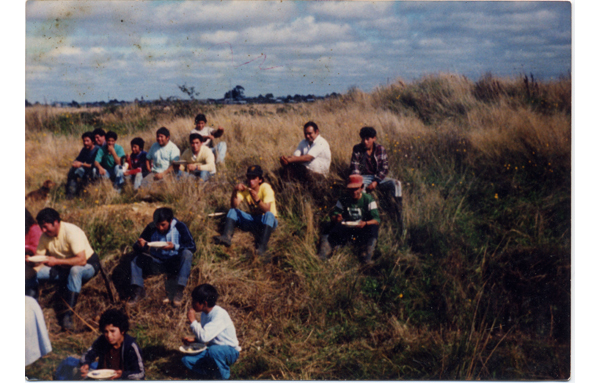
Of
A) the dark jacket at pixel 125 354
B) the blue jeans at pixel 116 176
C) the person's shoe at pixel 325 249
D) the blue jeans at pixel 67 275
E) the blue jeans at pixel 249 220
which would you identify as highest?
the blue jeans at pixel 116 176

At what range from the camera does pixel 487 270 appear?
221 inches

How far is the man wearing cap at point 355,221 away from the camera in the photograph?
5766 millimetres

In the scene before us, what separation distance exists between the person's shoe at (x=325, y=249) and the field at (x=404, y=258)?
11cm

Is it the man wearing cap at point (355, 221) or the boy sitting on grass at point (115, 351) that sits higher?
the man wearing cap at point (355, 221)

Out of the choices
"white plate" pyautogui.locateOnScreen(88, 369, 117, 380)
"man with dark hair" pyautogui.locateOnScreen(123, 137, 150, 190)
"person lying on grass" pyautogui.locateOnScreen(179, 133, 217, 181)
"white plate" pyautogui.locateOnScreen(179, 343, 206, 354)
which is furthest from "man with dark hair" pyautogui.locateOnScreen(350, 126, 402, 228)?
"white plate" pyautogui.locateOnScreen(88, 369, 117, 380)

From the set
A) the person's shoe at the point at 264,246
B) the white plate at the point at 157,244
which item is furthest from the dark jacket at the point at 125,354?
the person's shoe at the point at 264,246

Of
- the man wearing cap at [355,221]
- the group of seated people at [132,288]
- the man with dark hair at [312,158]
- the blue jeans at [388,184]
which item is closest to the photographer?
the group of seated people at [132,288]

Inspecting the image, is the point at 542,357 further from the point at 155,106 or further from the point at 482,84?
the point at 155,106

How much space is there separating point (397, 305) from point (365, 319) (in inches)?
16.5

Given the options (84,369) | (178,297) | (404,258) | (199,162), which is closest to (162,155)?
(199,162)

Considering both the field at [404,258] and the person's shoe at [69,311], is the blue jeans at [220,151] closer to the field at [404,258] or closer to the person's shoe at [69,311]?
the field at [404,258]

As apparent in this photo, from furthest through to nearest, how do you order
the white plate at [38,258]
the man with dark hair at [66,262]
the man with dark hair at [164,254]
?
1. the man with dark hair at [164,254]
2. the man with dark hair at [66,262]
3. the white plate at [38,258]

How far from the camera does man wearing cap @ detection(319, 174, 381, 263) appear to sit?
5.77 meters

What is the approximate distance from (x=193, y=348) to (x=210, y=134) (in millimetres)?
3867
